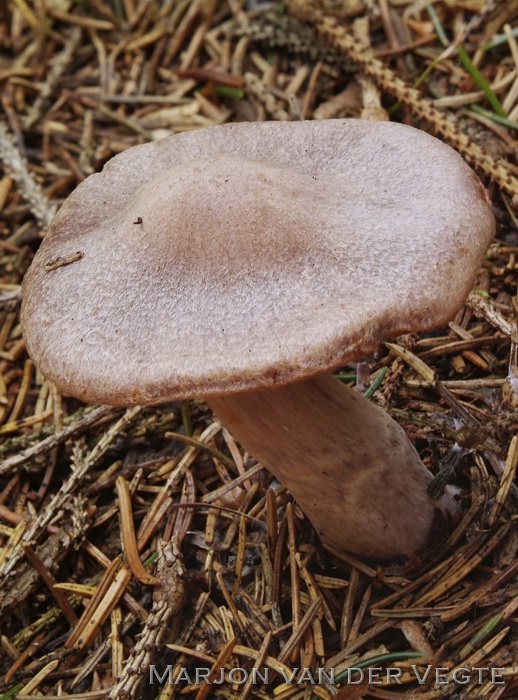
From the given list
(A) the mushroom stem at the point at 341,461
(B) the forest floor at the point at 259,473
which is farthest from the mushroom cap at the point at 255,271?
(B) the forest floor at the point at 259,473

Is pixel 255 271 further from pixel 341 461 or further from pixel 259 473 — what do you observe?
pixel 259 473

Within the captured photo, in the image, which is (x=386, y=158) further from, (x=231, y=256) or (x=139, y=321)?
(x=139, y=321)

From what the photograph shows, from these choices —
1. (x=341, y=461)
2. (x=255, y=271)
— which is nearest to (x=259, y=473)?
(x=341, y=461)

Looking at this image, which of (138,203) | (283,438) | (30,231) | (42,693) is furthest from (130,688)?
(30,231)

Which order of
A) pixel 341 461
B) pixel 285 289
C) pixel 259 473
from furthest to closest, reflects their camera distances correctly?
pixel 259 473
pixel 341 461
pixel 285 289

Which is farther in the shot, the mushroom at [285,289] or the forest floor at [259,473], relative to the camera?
the forest floor at [259,473]

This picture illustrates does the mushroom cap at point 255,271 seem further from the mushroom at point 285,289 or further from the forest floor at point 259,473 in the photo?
the forest floor at point 259,473
